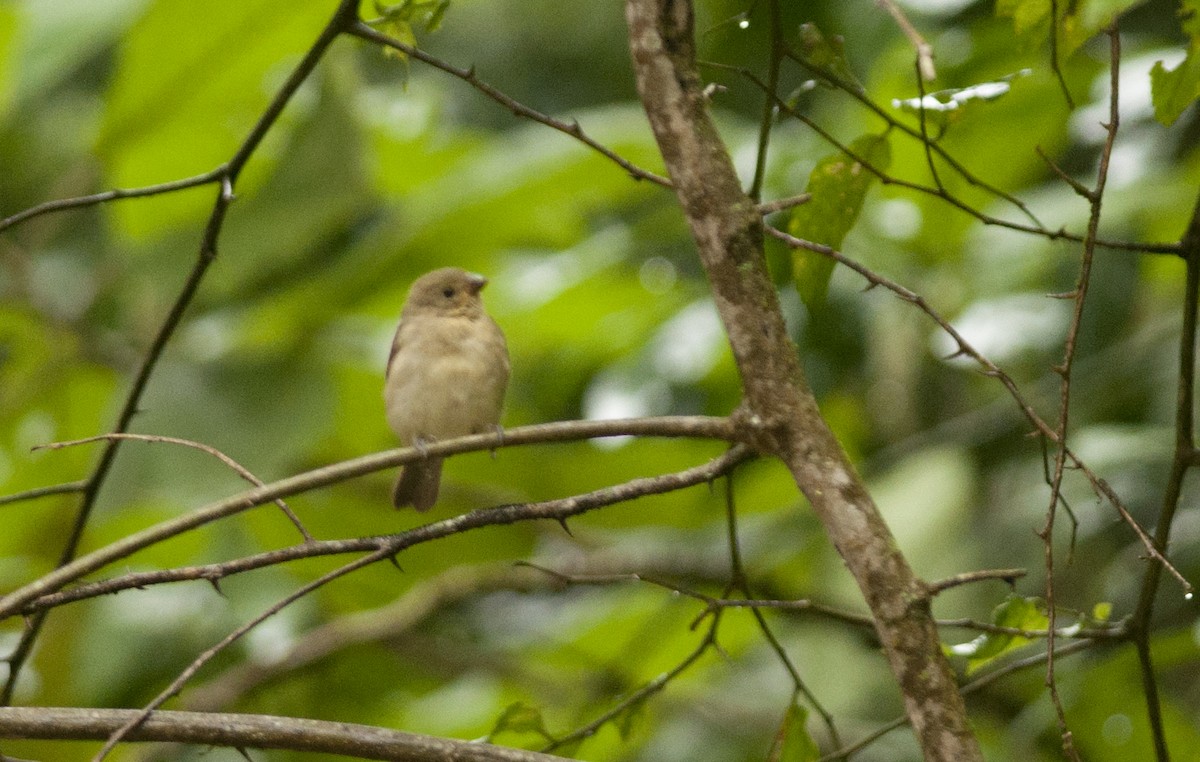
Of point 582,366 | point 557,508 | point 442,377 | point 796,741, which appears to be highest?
point 582,366

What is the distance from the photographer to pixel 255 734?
165cm

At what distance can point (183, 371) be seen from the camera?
3783 mm

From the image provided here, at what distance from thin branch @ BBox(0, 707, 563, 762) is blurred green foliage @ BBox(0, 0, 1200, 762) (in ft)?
4.91

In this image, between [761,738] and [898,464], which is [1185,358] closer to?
[898,464]

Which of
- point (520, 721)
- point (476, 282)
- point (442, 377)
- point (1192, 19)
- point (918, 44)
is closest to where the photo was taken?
point (1192, 19)

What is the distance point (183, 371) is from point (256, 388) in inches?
8.4

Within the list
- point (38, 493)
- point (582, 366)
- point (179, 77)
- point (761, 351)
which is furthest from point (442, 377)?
point (761, 351)

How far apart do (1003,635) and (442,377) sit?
1.96 meters

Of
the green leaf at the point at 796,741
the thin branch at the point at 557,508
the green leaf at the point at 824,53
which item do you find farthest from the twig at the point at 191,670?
the green leaf at the point at 824,53

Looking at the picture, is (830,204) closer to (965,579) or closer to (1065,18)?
(1065,18)

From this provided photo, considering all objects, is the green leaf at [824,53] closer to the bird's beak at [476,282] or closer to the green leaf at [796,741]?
the green leaf at [796,741]

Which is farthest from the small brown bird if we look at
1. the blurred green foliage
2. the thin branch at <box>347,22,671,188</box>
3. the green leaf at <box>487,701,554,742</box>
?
the thin branch at <box>347,22,671,188</box>

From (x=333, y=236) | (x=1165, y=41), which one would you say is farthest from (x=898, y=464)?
(x=333, y=236)

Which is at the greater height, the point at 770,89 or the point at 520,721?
the point at 770,89
